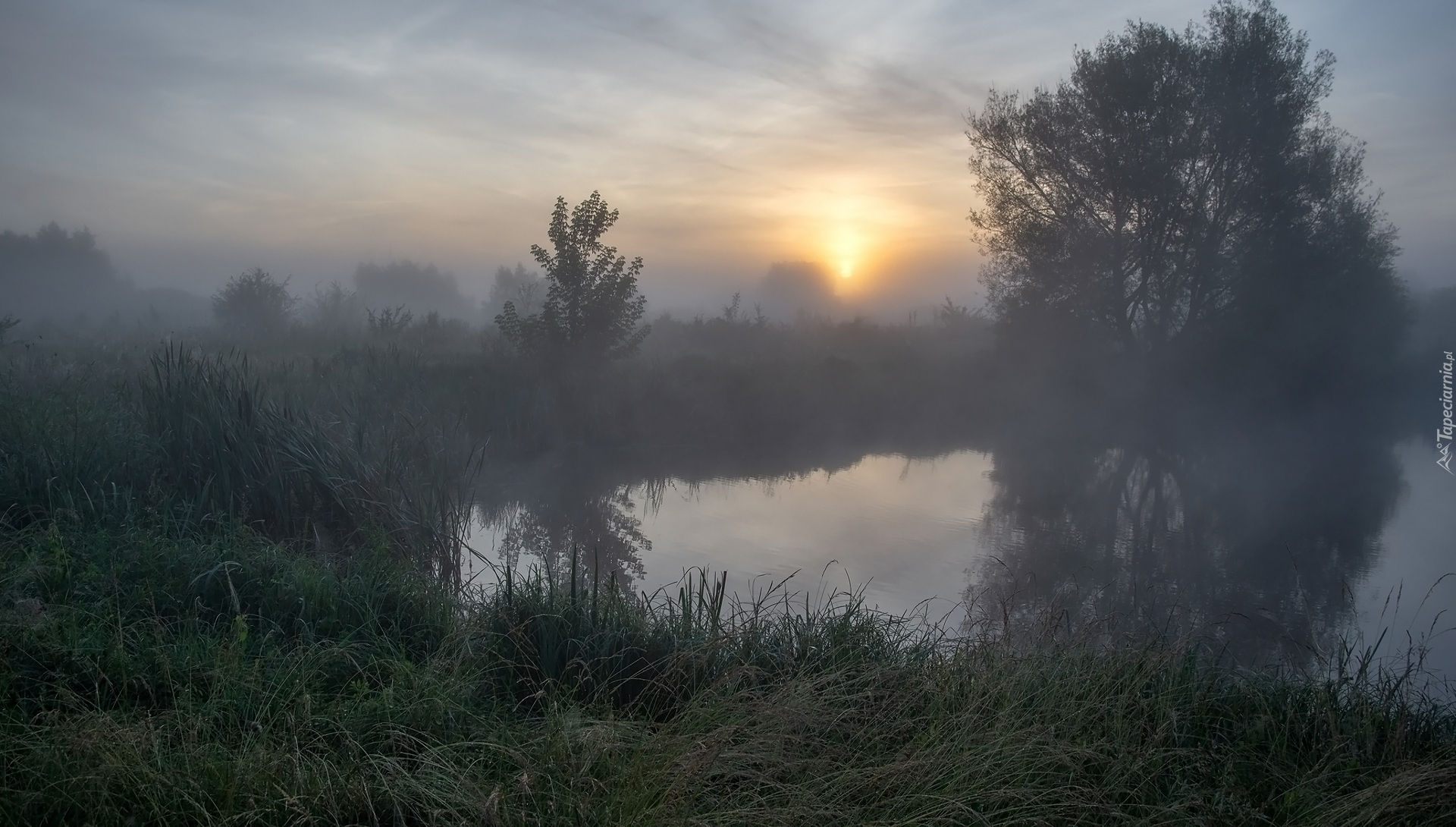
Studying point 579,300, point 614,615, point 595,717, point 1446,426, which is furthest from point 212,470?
point 1446,426

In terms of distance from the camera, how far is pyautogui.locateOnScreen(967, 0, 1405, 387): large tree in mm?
16562

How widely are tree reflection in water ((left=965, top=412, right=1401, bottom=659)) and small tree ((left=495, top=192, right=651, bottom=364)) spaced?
677 cm

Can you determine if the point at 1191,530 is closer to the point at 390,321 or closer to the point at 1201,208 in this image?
the point at 1201,208

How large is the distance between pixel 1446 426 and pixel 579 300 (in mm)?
13956

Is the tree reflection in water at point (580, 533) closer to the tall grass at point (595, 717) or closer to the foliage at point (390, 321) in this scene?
the tall grass at point (595, 717)

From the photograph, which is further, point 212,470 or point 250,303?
point 250,303

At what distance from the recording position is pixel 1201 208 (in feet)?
56.9

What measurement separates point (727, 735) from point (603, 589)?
8.93 ft

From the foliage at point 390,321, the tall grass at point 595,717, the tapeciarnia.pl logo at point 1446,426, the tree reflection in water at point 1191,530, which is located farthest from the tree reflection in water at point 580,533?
the tapeciarnia.pl logo at point 1446,426

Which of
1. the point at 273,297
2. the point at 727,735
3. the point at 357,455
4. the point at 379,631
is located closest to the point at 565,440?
the point at 357,455

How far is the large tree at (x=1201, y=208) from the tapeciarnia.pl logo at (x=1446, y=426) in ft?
6.86

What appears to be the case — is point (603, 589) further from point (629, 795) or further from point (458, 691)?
point (629, 795)

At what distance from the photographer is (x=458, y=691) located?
359cm

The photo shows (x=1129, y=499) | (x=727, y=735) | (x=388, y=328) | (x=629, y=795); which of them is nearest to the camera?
(x=629, y=795)
